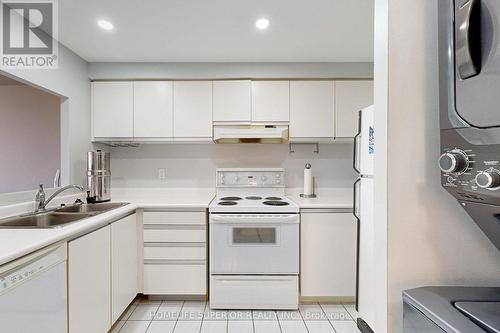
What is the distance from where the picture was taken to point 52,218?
5.65ft

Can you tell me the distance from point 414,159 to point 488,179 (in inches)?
8.1

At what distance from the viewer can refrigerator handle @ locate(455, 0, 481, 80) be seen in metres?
0.47

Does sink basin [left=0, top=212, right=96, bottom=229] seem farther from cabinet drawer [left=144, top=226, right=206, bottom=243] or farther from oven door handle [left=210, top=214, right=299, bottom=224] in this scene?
oven door handle [left=210, top=214, right=299, bottom=224]

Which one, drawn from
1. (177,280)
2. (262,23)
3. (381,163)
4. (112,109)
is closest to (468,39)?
(381,163)

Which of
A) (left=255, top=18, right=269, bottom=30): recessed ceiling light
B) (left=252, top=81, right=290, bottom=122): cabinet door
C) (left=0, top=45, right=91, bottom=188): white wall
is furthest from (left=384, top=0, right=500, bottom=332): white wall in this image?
(left=0, top=45, right=91, bottom=188): white wall

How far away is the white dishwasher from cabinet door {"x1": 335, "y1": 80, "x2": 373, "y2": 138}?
7.94 feet

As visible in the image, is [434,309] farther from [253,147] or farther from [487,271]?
[253,147]

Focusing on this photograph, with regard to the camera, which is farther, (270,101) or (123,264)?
(270,101)

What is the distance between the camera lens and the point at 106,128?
247 cm

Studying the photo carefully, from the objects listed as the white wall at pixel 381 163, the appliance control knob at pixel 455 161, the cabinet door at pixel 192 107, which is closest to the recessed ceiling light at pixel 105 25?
the cabinet door at pixel 192 107

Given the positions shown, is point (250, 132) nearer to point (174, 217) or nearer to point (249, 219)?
point (249, 219)

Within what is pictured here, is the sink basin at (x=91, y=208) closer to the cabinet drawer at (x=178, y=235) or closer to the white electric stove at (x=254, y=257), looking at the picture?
the cabinet drawer at (x=178, y=235)

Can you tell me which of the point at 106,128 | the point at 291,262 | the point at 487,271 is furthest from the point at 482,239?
the point at 106,128

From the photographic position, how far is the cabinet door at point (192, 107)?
2.47 m
